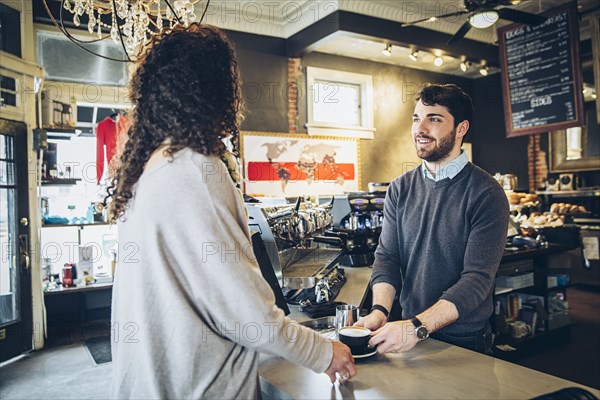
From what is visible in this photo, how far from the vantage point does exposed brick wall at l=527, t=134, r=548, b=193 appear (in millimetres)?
7719

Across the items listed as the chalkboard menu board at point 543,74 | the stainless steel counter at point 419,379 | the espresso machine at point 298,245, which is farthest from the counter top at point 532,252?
the stainless steel counter at point 419,379

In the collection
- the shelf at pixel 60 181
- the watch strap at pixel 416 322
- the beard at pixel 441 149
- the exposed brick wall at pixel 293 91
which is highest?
the exposed brick wall at pixel 293 91

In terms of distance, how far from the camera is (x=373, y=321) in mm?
1646

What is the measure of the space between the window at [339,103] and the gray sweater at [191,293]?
18.1 ft

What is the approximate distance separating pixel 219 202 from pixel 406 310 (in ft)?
3.91

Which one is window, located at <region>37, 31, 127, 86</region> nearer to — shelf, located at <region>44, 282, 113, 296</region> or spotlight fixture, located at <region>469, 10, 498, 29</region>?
shelf, located at <region>44, 282, 113, 296</region>

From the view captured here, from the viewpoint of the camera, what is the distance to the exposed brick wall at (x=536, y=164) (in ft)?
25.3

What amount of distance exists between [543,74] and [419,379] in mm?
4545

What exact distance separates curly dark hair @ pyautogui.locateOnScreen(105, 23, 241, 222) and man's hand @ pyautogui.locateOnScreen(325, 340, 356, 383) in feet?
1.95

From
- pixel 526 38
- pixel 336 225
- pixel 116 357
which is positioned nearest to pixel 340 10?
pixel 526 38

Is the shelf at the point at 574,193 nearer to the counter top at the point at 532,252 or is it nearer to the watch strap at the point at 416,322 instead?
the counter top at the point at 532,252

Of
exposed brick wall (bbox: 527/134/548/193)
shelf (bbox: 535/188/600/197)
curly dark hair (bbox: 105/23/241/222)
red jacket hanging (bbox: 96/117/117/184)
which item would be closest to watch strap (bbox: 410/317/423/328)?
curly dark hair (bbox: 105/23/241/222)

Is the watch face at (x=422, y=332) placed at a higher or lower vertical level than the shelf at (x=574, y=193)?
lower

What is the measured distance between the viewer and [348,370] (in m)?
1.24
